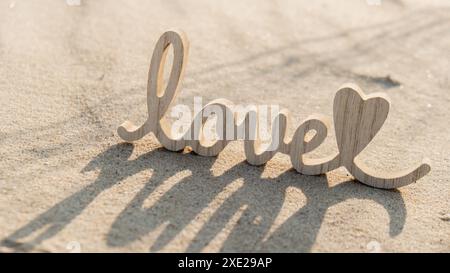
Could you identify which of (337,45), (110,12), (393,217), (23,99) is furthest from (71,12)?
(393,217)

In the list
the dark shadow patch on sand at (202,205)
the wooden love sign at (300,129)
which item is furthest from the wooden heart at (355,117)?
the dark shadow patch on sand at (202,205)

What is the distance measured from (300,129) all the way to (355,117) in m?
0.26

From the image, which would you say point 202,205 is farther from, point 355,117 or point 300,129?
point 355,117

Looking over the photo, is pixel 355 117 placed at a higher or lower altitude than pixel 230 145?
higher

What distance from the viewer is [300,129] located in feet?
9.76

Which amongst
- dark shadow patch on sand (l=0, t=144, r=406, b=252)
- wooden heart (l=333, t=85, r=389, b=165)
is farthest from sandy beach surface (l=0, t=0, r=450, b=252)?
wooden heart (l=333, t=85, r=389, b=165)

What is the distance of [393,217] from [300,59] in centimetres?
184

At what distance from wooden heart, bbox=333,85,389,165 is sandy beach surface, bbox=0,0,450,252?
223 mm

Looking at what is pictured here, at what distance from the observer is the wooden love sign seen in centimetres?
292

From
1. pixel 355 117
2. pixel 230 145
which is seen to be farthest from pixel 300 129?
pixel 230 145

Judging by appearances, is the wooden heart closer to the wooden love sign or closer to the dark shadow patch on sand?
the wooden love sign

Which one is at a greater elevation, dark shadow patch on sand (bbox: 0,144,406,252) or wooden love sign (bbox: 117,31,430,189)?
wooden love sign (bbox: 117,31,430,189)

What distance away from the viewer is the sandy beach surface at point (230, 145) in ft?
8.91

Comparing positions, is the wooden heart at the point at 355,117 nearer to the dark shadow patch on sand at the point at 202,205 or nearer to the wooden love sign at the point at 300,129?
the wooden love sign at the point at 300,129
